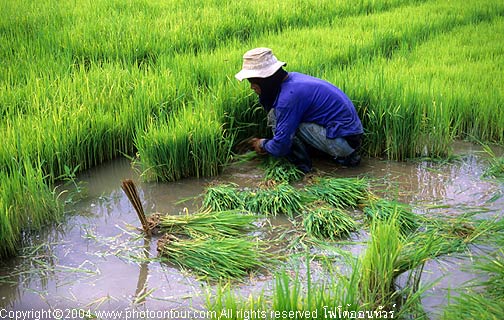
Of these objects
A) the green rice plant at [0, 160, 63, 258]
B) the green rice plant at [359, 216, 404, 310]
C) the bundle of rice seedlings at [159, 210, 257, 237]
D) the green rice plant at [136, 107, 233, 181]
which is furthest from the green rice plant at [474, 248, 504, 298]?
the green rice plant at [0, 160, 63, 258]

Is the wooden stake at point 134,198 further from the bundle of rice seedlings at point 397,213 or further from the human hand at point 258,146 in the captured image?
the bundle of rice seedlings at point 397,213

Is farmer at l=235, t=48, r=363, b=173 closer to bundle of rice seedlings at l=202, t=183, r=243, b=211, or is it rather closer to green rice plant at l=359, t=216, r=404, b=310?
bundle of rice seedlings at l=202, t=183, r=243, b=211

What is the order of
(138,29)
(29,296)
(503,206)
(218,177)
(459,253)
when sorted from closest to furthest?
(29,296) → (459,253) → (503,206) → (218,177) → (138,29)

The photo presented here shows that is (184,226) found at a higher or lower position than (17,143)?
lower

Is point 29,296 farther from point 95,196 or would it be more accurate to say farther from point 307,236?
point 307,236

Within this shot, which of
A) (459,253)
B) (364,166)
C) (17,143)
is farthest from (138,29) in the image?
(459,253)

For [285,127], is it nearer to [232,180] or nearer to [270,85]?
[270,85]

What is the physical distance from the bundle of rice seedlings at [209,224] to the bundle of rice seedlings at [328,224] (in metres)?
0.32

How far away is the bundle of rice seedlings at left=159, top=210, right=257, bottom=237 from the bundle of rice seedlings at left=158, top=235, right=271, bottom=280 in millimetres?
123

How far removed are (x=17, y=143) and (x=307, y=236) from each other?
1929 mm

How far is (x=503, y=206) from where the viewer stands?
3453mm

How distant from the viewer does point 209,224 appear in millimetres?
3248

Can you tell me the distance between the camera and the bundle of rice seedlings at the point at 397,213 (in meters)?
3.22

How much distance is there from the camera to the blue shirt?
376 centimetres
